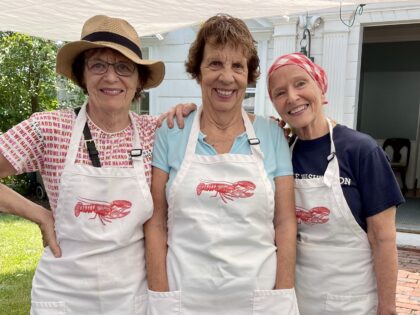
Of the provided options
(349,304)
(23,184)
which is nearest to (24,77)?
(23,184)

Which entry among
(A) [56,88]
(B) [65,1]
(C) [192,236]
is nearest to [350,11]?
(B) [65,1]

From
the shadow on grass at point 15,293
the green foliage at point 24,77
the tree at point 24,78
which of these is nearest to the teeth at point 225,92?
the shadow on grass at point 15,293

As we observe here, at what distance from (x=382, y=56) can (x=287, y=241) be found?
27.9ft

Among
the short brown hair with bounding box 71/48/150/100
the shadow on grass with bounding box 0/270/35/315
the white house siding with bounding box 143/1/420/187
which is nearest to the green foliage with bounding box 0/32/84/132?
the white house siding with bounding box 143/1/420/187

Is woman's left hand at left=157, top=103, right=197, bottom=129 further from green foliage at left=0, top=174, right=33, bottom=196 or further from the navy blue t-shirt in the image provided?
green foliage at left=0, top=174, right=33, bottom=196

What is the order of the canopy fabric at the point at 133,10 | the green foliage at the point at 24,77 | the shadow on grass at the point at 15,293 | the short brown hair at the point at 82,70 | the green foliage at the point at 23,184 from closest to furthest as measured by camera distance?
the short brown hair at the point at 82,70, the canopy fabric at the point at 133,10, the shadow on grass at the point at 15,293, the green foliage at the point at 24,77, the green foliage at the point at 23,184

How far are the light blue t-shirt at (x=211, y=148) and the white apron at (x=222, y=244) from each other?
4cm

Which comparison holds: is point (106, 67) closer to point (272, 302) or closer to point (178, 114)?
point (178, 114)

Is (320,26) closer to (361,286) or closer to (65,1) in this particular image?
(65,1)

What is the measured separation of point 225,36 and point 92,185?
2.53 ft

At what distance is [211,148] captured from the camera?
168 cm

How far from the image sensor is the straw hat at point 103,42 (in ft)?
5.20

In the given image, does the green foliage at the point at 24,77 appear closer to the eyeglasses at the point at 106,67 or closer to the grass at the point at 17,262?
the grass at the point at 17,262

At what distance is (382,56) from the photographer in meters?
9.02
